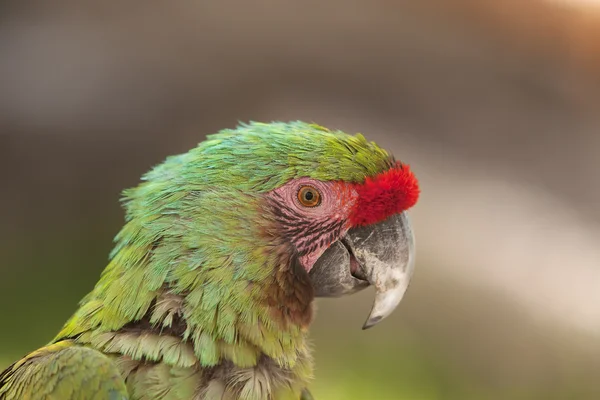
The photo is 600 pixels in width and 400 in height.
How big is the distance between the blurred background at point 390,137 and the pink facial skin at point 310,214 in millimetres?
1839

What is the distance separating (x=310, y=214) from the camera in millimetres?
1414

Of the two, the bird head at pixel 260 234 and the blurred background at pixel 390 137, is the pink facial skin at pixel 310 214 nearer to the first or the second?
the bird head at pixel 260 234

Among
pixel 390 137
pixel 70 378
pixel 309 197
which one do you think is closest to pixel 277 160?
pixel 309 197

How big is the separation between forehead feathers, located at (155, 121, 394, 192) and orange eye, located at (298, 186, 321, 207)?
4 centimetres

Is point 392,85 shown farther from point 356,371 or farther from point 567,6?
point 356,371

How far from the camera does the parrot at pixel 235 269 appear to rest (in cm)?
124

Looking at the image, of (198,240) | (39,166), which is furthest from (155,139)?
(198,240)

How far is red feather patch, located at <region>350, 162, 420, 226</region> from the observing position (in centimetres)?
141

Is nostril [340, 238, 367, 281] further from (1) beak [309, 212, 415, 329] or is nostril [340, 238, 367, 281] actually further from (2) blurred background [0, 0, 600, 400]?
(2) blurred background [0, 0, 600, 400]

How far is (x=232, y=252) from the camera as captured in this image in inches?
52.3

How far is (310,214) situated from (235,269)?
0.25 m

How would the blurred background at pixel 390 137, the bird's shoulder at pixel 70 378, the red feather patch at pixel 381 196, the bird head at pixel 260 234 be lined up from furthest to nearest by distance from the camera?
the blurred background at pixel 390 137
the red feather patch at pixel 381 196
the bird head at pixel 260 234
the bird's shoulder at pixel 70 378

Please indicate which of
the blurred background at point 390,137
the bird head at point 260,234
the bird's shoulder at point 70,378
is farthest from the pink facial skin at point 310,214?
the blurred background at point 390,137

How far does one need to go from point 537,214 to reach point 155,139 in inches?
Result: 94.9
